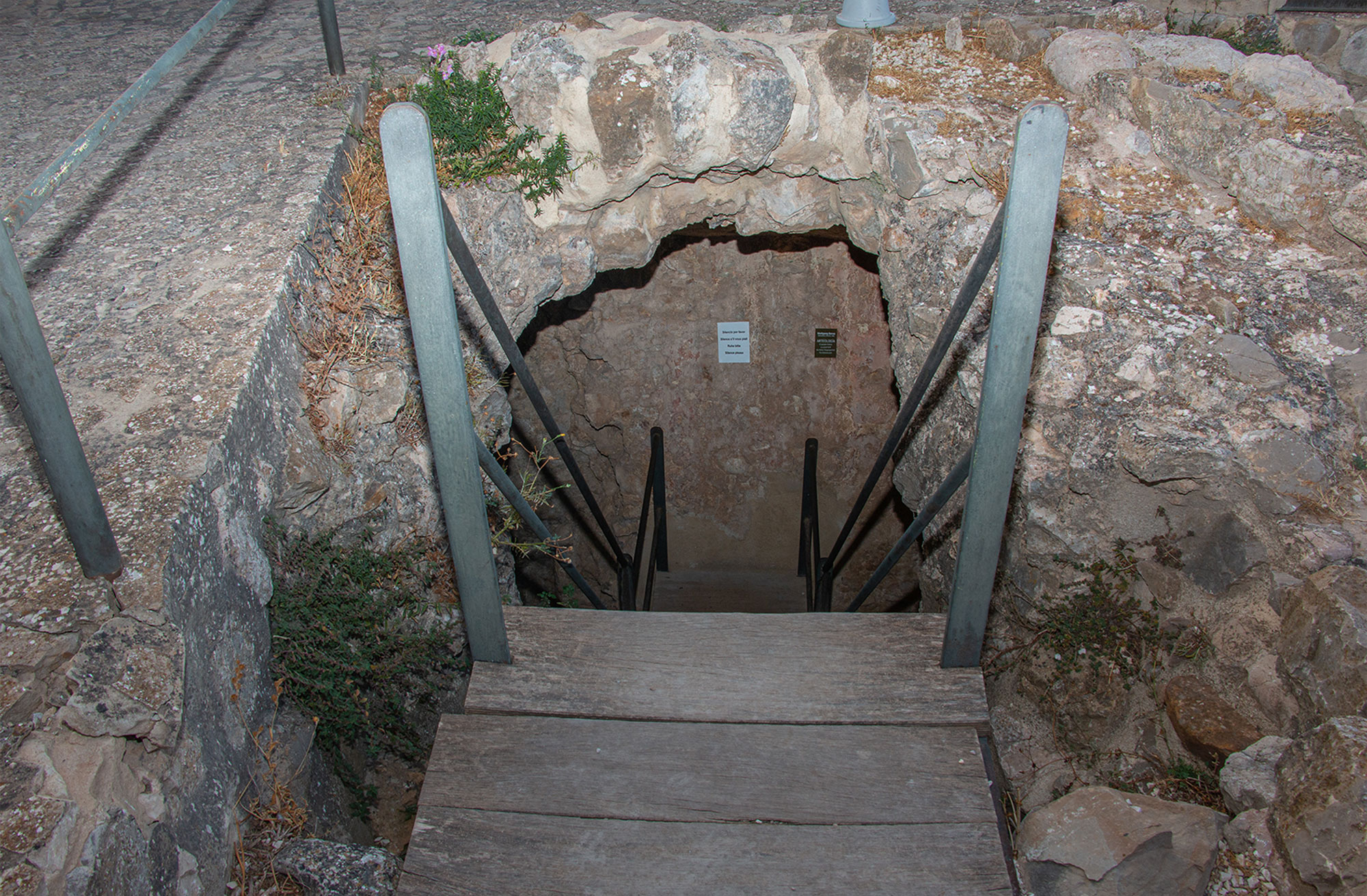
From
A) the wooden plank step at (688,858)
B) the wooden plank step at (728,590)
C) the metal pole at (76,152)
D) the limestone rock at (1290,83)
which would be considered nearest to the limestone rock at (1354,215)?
the limestone rock at (1290,83)

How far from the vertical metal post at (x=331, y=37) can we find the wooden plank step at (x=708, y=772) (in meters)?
3.35

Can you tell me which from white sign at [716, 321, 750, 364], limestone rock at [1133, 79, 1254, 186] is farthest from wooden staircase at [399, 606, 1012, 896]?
white sign at [716, 321, 750, 364]

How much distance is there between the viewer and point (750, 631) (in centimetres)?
207

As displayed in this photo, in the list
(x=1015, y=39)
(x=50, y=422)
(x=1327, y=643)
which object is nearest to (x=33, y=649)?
(x=50, y=422)

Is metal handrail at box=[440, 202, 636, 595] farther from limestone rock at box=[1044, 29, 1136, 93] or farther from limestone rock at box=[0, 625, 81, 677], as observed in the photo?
limestone rock at box=[1044, 29, 1136, 93]

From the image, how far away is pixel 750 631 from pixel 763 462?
4.65 metres

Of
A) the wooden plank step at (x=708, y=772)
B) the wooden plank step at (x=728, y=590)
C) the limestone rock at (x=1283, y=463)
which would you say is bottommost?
the wooden plank step at (x=728, y=590)

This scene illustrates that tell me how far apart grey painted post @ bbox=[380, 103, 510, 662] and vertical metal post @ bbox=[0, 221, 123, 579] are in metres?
0.70

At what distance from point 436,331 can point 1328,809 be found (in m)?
2.32

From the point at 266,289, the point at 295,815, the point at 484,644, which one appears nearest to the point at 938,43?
the point at 266,289

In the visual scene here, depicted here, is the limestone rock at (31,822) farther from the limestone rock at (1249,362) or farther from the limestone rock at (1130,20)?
the limestone rock at (1130,20)

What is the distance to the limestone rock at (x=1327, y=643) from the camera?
2223 millimetres

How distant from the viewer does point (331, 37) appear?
3812 millimetres

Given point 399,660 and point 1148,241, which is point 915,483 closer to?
point 1148,241
